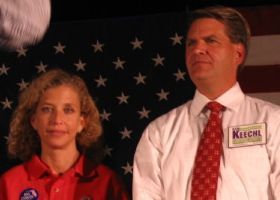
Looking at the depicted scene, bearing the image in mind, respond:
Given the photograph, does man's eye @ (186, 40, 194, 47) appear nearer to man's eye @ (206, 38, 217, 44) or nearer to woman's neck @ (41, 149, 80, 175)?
man's eye @ (206, 38, 217, 44)

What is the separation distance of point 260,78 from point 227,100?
0.41 m

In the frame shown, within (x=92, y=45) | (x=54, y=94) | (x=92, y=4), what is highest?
(x=92, y=4)

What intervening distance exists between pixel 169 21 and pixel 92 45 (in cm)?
40

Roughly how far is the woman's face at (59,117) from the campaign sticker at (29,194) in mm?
209

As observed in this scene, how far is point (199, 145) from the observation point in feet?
6.15

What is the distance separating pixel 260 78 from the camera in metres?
2.27

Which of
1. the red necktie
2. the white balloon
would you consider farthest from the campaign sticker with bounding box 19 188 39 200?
the white balloon

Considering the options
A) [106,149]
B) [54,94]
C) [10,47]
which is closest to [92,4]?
[54,94]

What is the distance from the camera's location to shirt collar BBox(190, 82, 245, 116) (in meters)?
1.93

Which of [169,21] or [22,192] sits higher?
[169,21]

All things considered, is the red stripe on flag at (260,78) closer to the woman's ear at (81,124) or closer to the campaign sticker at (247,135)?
the campaign sticker at (247,135)

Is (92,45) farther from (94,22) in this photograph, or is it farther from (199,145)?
(199,145)

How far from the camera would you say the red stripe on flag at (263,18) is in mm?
2303

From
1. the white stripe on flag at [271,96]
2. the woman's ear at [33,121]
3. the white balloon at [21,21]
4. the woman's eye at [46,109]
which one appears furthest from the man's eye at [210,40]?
the white balloon at [21,21]
